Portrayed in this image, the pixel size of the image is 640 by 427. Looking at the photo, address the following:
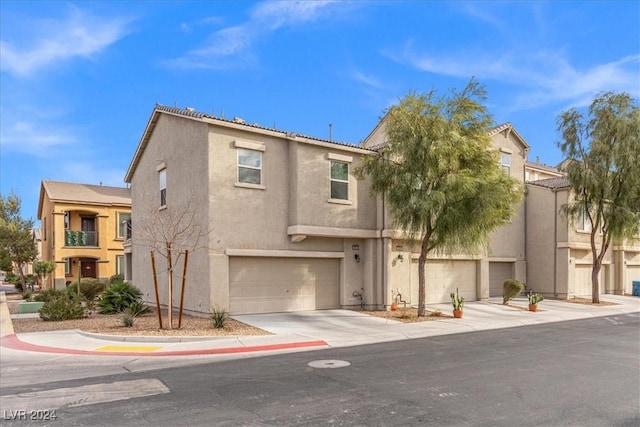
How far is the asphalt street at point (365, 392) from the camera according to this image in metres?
6.30

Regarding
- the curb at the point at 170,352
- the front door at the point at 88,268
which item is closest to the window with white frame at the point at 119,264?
the front door at the point at 88,268

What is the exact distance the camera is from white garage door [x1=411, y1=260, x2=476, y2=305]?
21414 millimetres

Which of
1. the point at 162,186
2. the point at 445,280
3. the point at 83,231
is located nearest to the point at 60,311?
the point at 162,186

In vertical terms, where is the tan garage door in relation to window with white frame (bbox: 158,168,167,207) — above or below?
below

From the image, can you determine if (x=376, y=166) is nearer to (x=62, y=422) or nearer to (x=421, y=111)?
(x=421, y=111)

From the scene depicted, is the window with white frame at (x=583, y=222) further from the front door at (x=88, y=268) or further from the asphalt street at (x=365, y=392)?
the front door at (x=88, y=268)

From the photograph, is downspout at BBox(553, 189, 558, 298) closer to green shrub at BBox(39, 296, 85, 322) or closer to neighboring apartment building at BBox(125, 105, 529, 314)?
neighboring apartment building at BBox(125, 105, 529, 314)

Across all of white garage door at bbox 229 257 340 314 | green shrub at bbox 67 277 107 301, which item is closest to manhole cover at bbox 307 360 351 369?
white garage door at bbox 229 257 340 314

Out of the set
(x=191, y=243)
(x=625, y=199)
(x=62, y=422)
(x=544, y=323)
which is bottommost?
(x=544, y=323)

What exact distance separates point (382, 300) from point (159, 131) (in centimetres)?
1188

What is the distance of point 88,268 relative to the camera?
33.8 meters

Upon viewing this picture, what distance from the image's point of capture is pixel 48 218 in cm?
3431

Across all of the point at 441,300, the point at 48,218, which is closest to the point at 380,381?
the point at 441,300

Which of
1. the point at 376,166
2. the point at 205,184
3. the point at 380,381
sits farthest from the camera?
the point at 376,166
